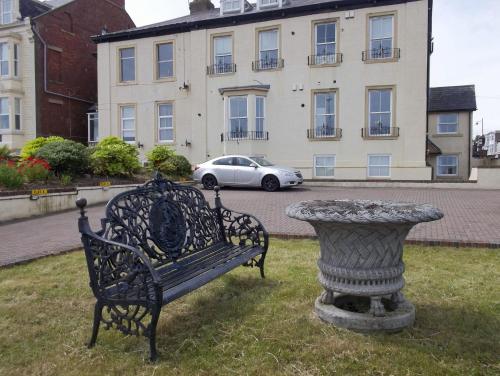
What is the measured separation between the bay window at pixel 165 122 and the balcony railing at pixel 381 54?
11.1 meters

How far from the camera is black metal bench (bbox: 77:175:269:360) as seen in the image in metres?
3.36

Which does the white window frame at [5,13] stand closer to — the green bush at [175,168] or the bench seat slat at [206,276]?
the green bush at [175,168]

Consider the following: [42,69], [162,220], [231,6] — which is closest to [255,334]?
[162,220]

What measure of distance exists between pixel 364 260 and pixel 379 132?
748 inches

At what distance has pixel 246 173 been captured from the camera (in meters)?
17.4

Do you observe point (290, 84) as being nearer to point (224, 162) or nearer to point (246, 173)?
point (224, 162)

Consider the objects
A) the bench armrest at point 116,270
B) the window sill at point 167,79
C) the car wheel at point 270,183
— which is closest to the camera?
the bench armrest at point 116,270

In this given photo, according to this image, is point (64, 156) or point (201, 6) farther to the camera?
point (201, 6)

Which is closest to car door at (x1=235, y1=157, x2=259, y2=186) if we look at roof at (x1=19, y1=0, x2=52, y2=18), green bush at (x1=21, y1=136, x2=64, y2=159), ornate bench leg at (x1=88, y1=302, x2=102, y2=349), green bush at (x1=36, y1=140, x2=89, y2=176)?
→ green bush at (x1=36, y1=140, x2=89, y2=176)

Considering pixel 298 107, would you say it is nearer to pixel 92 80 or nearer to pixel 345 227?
pixel 92 80

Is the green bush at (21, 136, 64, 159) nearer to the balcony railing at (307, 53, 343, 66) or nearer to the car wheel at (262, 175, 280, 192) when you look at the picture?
the car wheel at (262, 175, 280, 192)

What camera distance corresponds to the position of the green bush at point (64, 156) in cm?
1384

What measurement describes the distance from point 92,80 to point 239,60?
1404 centimetres

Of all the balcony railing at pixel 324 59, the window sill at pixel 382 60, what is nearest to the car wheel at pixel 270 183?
the balcony railing at pixel 324 59
